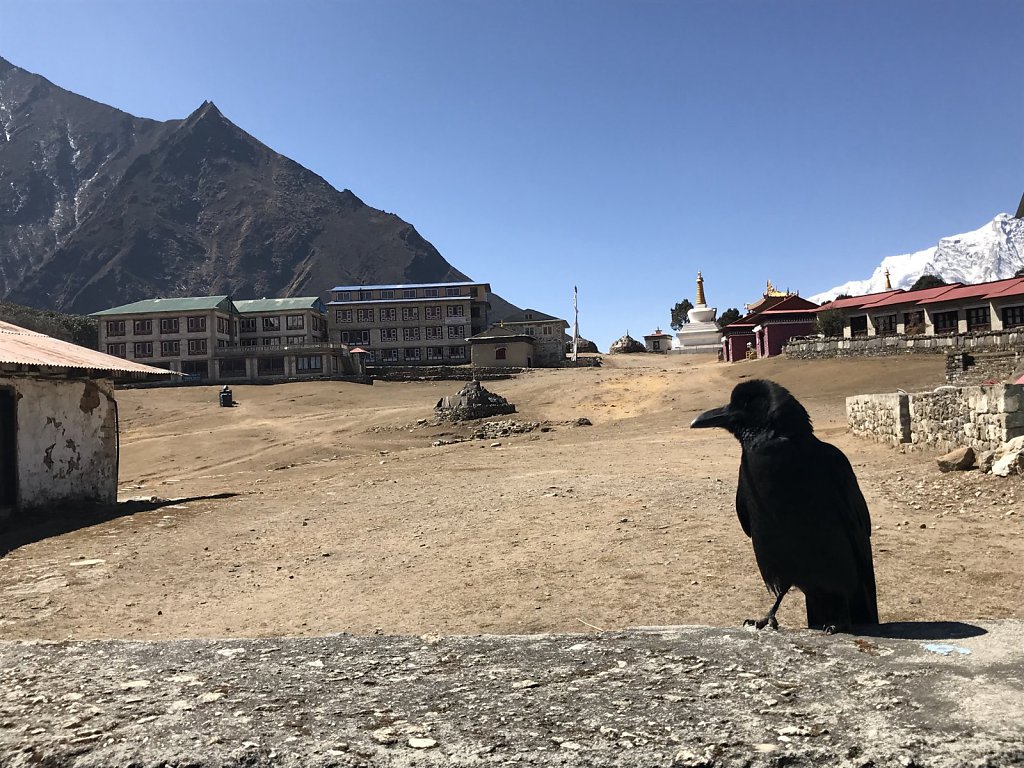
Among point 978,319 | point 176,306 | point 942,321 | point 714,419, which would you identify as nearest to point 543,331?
point 176,306

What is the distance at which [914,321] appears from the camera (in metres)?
45.2

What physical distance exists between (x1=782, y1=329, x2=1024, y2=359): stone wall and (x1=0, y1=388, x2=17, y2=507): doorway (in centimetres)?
3677

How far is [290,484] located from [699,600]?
467 inches

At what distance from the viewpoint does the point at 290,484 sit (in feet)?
52.5

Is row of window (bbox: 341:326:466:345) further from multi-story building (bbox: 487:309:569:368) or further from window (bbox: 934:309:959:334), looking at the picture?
window (bbox: 934:309:959:334)

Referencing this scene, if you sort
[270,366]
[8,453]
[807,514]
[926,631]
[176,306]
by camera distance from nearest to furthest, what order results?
[926,631], [807,514], [8,453], [270,366], [176,306]

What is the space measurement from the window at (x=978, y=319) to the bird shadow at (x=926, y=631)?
4667 cm

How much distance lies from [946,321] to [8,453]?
4895cm

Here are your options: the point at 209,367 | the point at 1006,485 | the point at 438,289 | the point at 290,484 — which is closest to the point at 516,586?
the point at 1006,485

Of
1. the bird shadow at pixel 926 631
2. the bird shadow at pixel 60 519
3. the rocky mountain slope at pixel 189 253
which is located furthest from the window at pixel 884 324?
the rocky mountain slope at pixel 189 253

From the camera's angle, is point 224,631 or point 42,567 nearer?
point 224,631

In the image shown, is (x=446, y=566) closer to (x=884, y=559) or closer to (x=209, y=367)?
(x=884, y=559)

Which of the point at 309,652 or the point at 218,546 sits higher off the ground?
the point at 309,652

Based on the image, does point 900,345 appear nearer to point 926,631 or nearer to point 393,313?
point 926,631
